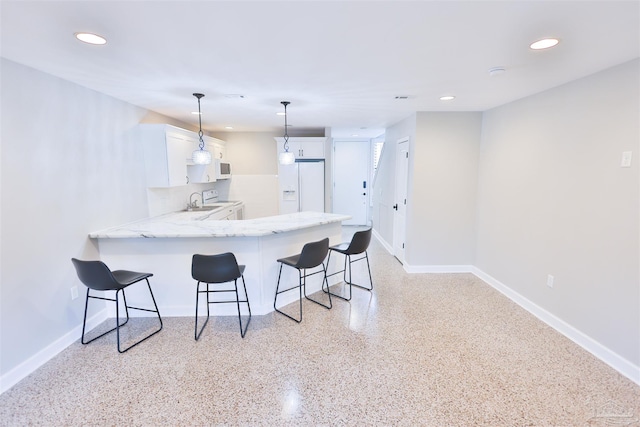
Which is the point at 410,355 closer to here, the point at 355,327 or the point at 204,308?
the point at 355,327

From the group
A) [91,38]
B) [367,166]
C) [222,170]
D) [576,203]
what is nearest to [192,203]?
[222,170]

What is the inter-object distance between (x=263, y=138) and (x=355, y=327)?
438 cm

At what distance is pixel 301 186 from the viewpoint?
5.70 metres

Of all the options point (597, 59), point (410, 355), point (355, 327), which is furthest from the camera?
point (355, 327)

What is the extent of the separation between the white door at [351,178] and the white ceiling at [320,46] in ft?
14.2

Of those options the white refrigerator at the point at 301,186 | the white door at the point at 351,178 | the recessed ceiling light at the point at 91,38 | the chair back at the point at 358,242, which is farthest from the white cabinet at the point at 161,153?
the white door at the point at 351,178

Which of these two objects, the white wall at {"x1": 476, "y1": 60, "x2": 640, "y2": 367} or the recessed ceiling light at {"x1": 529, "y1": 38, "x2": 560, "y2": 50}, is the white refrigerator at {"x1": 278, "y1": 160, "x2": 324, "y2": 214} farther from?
the recessed ceiling light at {"x1": 529, "y1": 38, "x2": 560, "y2": 50}

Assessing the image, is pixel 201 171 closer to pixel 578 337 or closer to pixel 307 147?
pixel 307 147

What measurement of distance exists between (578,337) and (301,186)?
14.5 feet

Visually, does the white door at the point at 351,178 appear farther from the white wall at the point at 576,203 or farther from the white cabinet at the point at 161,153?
the white cabinet at the point at 161,153

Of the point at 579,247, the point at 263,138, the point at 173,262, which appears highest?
the point at 263,138

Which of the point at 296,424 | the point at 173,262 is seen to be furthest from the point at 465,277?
the point at 173,262

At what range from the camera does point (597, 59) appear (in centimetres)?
215

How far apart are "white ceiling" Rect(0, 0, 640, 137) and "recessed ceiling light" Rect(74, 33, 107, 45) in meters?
0.04
